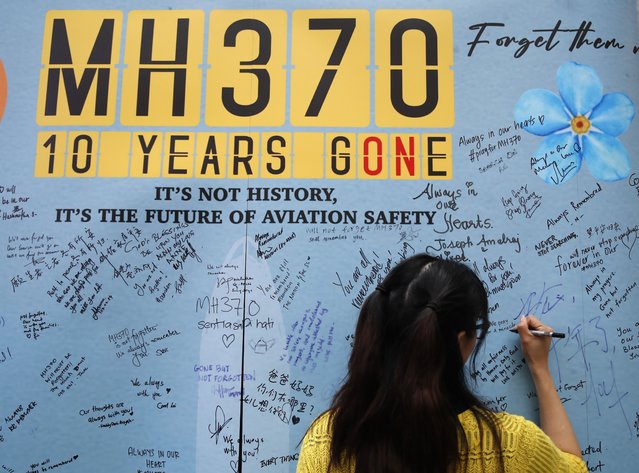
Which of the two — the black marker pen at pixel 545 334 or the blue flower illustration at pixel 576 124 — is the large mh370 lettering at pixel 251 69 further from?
the black marker pen at pixel 545 334

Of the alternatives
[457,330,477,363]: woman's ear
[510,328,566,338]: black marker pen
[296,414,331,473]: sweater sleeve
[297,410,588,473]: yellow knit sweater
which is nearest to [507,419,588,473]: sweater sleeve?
[297,410,588,473]: yellow knit sweater

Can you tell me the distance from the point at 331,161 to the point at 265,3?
0.66m

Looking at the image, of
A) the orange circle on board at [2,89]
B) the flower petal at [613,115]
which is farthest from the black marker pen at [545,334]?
the orange circle on board at [2,89]

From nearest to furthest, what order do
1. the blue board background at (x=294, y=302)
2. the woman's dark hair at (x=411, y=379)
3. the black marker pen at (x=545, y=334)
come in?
the woman's dark hair at (x=411, y=379) < the black marker pen at (x=545, y=334) < the blue board background at (x=294, y=302)

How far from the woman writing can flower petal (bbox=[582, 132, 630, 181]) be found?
1.10 meters

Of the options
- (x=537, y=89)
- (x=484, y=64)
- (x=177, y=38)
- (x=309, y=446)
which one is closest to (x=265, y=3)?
(x=177, y=38)

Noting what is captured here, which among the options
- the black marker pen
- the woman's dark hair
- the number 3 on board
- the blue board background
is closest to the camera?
the woman's dark hair

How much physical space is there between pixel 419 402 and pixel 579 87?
151 centimetres

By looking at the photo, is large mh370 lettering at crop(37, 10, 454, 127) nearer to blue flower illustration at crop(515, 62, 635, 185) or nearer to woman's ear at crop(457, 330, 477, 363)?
blue flower illustration at crop(515, 62, 635, 185)

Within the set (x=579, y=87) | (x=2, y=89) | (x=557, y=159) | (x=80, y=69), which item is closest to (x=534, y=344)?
(x=557, y=159)

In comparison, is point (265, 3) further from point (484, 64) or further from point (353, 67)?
point (484, 64)

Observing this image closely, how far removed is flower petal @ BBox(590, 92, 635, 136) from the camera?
2.16 m

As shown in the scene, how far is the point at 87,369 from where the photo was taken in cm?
212

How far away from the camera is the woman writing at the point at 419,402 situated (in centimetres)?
120
